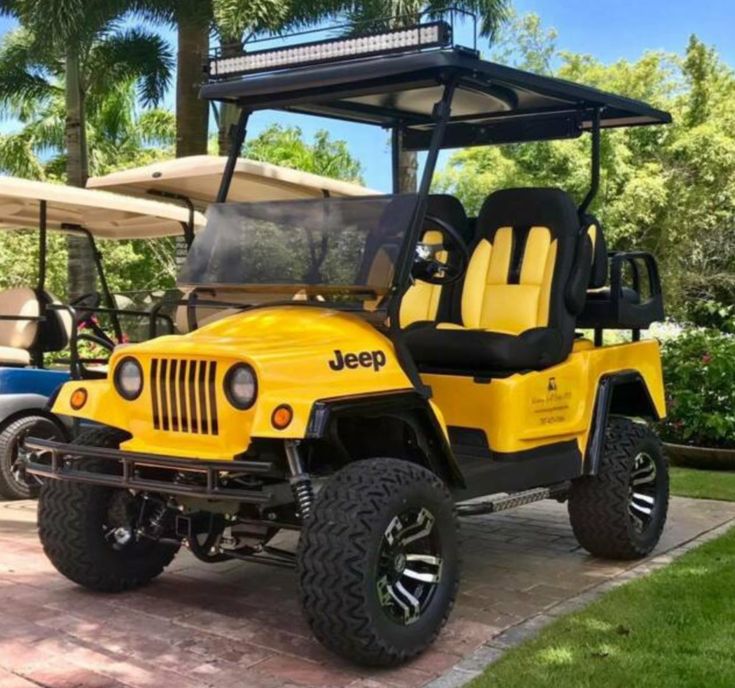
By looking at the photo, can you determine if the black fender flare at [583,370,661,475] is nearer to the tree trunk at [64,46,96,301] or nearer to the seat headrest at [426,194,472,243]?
the seat headrest at [426,194,472,243]

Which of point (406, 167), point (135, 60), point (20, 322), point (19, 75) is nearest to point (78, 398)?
point (406, 167)

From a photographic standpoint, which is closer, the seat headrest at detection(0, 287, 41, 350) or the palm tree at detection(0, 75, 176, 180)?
the seat headrest at detection(0, 287, 41, 350)

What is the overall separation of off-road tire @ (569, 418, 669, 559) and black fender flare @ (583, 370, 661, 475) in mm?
113

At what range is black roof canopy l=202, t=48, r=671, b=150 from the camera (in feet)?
13.0

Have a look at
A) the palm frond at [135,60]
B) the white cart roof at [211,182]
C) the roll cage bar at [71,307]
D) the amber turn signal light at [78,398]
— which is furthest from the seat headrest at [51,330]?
the palm frond at [135,60]

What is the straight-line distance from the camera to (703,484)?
23.7ft

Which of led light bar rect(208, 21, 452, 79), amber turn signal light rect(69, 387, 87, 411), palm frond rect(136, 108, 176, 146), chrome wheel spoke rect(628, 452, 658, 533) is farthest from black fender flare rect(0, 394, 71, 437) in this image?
palm frond rect(136, 108, 176, 146)

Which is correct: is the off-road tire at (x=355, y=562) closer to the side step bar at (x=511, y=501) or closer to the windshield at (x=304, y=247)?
the side step bar at (x=511, y=501)

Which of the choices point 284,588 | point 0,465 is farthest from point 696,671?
point 0,465

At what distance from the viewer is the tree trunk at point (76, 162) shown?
46.2 feet

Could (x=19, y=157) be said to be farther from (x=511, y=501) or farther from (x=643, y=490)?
(x=511, y=501)

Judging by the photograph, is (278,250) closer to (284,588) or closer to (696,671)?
(284,588)

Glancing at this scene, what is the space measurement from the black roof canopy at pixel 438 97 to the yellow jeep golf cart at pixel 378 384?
0.05 feet

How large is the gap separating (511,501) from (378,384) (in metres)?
1.11
